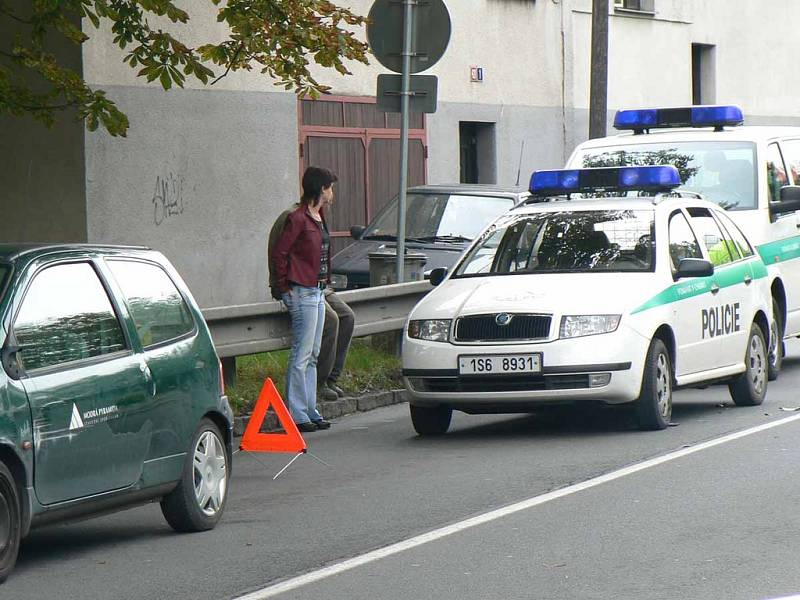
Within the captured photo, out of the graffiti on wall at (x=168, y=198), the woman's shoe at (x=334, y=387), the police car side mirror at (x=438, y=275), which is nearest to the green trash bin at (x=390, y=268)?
the woman's shoe at (x=334, y=387)

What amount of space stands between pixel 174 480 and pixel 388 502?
1368mm

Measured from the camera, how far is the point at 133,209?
67.4 feet

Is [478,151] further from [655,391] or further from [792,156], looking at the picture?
[655,391]

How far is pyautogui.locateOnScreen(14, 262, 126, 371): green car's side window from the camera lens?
24.3ft

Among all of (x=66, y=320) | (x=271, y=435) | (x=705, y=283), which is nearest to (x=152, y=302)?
(x=66, y=320)

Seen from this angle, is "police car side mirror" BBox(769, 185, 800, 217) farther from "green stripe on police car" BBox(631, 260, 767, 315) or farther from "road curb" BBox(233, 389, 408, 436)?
"road curb" BBox(233, 389, 408, 436)

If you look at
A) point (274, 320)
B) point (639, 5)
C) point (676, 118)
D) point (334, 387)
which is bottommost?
point (334, 387)

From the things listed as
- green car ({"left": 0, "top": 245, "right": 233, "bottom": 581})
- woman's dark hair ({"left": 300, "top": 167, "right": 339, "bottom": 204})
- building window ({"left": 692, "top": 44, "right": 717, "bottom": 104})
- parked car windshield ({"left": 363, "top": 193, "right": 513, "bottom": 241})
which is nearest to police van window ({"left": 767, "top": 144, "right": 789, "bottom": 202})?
parked car windshield ({"left": 363, "top": 193, "right": 513, "bottom": 241})

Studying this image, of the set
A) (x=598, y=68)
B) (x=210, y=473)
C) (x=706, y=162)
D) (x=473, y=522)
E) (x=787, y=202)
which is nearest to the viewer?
(x=473, y=522)

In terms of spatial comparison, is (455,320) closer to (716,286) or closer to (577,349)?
(577,349)

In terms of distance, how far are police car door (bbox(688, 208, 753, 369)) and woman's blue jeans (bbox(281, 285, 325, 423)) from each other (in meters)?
2.85

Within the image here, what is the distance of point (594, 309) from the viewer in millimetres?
11352

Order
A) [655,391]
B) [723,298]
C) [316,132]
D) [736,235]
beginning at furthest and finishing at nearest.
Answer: [316,132] → [736,235] → [723,298] → [655,391]

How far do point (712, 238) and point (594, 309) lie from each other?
2.23 metres
